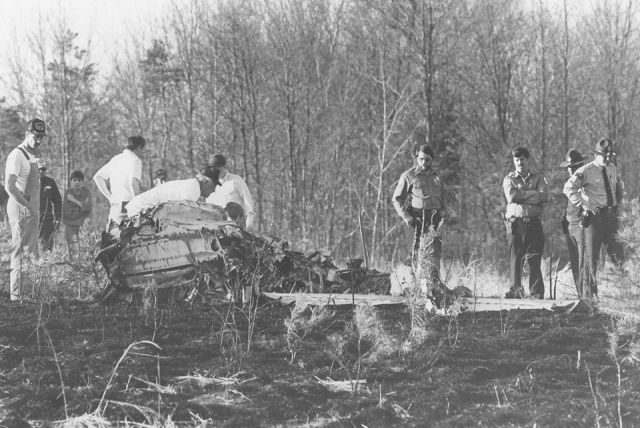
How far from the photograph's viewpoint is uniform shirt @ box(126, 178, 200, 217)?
5.63 metres

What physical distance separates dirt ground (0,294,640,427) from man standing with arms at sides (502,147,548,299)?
1874 millimetres

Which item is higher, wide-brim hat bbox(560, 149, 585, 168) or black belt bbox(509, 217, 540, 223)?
wide-brim hat bbox(560, 149, 585, 168)

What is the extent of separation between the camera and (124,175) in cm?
631

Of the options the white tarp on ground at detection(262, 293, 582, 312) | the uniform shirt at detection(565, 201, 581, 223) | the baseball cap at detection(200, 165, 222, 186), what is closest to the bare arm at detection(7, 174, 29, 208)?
the baseball cap at detection(200, 165, 222, 186)

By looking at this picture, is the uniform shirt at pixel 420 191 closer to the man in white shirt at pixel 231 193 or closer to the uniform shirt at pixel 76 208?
the man in white shirt at pixel 231 193

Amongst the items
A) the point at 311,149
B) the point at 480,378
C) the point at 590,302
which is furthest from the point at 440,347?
the point at 311,149

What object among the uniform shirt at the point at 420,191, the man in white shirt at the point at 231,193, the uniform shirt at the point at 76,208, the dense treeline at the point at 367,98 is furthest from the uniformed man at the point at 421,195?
the dense treeline at the point at 367,98

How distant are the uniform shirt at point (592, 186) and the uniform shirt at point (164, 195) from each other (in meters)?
3.66

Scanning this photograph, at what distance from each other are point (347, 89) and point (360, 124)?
129cm

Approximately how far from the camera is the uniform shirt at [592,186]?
6.42 meters

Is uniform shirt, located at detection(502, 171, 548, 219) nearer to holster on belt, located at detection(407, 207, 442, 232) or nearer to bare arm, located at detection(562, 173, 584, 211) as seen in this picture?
bare arm, located at detection(562, 173, 584, 211)

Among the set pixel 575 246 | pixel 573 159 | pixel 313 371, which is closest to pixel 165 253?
pixel 313 371

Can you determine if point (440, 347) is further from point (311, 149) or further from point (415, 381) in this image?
point (311, 149)

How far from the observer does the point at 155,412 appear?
3.03 m
